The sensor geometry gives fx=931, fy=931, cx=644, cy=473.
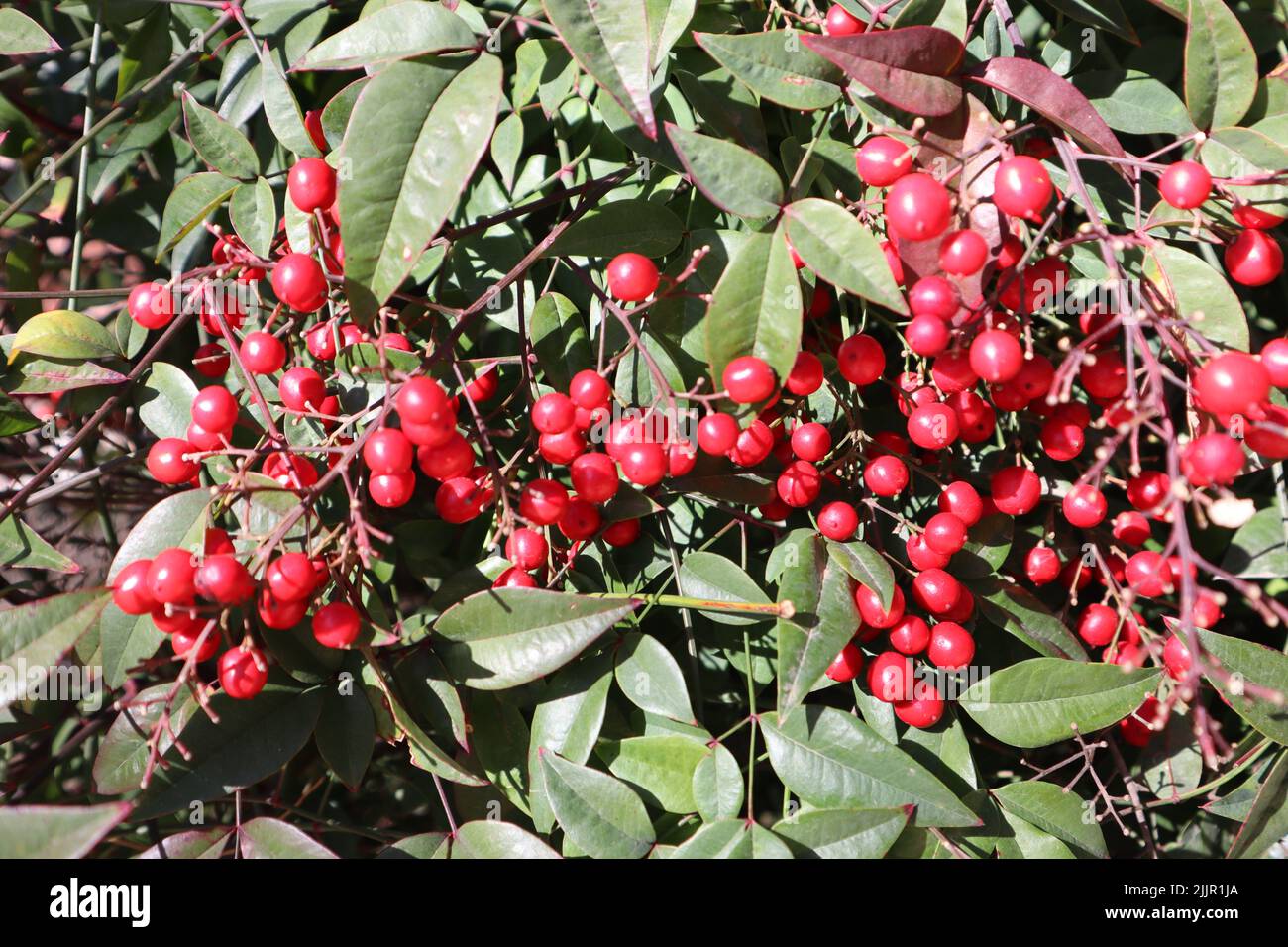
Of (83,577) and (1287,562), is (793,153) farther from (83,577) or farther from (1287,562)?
(83,577)

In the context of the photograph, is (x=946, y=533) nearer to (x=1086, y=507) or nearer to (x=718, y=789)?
(x=1086, y=507)

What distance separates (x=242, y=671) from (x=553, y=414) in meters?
0.47

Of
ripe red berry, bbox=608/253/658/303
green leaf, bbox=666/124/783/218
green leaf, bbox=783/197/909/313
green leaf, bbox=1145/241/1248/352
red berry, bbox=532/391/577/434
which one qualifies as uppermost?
green leaf, bbox=666/124/783/218

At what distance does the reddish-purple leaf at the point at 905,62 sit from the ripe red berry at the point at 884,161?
0.04 m

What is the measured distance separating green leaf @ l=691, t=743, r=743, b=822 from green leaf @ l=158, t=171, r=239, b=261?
41.8 inches

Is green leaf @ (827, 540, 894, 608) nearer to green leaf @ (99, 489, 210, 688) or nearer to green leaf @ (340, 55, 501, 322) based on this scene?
green leaf @ (340, 55, 501, 322)

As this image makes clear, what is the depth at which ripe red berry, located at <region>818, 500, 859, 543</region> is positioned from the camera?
1.27m

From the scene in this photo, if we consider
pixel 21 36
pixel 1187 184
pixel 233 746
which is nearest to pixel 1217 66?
pixel 1187 184

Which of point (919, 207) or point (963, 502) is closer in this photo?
point (919, 207)

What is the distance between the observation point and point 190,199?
1397 mm

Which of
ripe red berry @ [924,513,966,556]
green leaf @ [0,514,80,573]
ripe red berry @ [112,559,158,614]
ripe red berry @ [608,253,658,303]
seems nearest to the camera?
ripe red berry @ [112,559,158,614]

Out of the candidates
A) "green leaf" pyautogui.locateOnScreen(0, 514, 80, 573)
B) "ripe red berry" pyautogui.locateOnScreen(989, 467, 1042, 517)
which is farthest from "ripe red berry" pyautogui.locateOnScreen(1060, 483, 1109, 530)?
"green leaf" pyautogui.locateOnScreen(0, 514, 80, 573)

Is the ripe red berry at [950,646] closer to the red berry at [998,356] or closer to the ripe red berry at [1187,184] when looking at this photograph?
the red berry at [998,356]

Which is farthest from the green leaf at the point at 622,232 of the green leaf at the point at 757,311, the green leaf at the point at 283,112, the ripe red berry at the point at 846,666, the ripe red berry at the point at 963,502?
the ripe red berry at the point at 846,666
